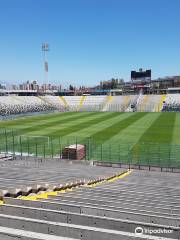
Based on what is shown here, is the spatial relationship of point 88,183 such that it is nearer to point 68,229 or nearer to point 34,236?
point 68,229

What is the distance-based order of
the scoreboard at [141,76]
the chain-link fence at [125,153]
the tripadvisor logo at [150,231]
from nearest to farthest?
the tripadvisor logo at [150,231]
the chain-link fence at [125,153]
the scoreboard at [141,76]

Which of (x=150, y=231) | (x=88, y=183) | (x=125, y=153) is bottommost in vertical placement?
(x=125, y=153)

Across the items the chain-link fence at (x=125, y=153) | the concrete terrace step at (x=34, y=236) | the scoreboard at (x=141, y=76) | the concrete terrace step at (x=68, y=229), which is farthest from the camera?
the scoreboard at (x=141, y=76)

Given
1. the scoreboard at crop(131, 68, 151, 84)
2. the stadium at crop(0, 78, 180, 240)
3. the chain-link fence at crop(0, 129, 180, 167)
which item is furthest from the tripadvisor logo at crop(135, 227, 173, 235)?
the scoreboard at crop(131, 68, 151, 84)

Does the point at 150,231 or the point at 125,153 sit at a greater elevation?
the point at 150,231

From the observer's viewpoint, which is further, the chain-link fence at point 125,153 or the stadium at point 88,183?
the chain-link fence at point 125,153

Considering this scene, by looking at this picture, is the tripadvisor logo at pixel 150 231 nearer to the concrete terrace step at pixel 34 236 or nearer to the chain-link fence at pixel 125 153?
the concrete terrace step at pixel 34 236

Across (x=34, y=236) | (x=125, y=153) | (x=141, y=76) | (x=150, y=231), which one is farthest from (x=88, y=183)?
(x=141, y=76)

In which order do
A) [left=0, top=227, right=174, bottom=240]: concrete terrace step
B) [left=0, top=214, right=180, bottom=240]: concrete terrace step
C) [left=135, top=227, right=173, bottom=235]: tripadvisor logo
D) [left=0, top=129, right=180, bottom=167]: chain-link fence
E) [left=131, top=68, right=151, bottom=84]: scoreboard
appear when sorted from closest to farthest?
[left=0, top=227, right=174, bottom=240]: concrete terrace step → [left=0, top=214, right=180, bottom=240]: concrete terrace step → [left=135, top=227, right=173, bottom=235]: tripadvisor logo → [left=0, top=129, right=180, bottom=167]: chain-link fence → [left=131, top=68, right=151, bottom=84]: scoreboard

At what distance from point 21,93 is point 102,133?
364 feet

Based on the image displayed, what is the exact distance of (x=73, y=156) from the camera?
30.1 m

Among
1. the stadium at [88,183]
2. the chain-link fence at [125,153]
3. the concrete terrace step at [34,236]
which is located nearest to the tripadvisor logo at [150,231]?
the stadium at [88,183]

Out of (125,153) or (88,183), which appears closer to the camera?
(88,183)

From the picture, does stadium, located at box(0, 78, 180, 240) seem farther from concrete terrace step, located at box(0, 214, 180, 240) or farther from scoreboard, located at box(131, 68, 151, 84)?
scoreboard, located at box(131, 68, 151, 84)
